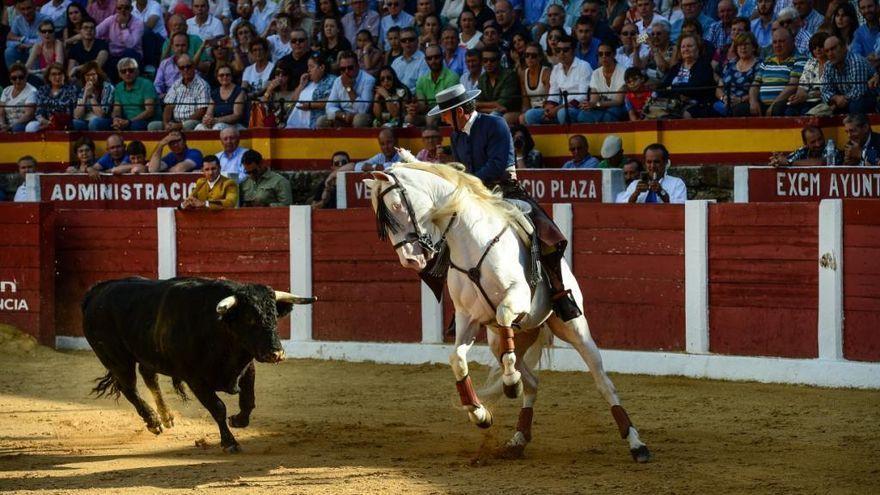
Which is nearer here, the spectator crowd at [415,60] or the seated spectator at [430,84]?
the spectator crowd at [415,60]

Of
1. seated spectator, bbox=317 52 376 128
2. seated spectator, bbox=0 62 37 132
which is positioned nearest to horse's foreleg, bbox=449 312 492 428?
seated spectator, bbox=317 52 376 128

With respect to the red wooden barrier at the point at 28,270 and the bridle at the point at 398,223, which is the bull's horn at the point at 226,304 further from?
the red wooden barrier at the point at 28,270

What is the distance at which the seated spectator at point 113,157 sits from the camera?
1491 centimetres

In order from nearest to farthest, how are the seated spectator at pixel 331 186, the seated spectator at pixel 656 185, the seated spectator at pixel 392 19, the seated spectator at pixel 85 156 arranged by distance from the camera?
the seated spectator at pixel 656 185 → the seated spectator at pixel 331 186 → the seated spectator at pixel 85 156 → the seated spectator at pixel 392 19

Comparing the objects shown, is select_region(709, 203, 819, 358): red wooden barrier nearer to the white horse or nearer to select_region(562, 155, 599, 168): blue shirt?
select_region(562, 155, 599, 168): blue shirt

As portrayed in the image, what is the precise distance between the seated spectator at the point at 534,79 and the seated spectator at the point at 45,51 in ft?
19.3

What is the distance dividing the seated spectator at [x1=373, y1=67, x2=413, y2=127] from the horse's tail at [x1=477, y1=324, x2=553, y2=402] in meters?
6.16

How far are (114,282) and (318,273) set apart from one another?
11.8 ft

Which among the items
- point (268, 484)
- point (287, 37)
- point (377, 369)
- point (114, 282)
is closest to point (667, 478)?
point (268, 484)

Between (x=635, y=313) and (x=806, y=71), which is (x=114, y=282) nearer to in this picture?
(x=635, y=313)

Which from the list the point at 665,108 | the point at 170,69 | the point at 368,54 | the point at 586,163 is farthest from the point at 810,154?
the point at 170,69

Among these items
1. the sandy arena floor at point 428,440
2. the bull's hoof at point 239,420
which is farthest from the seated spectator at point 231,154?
the bull's hoof at point 239,420

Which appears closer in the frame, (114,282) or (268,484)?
(268,484)

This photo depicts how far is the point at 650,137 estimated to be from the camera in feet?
43.3
